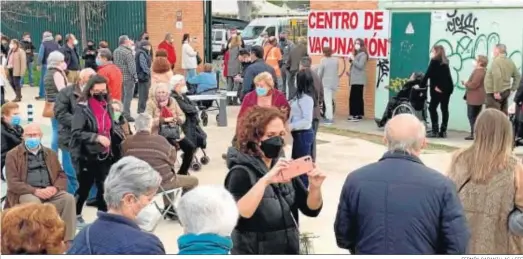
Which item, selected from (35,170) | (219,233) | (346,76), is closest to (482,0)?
(346,76)

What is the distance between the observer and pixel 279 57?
18.2 metres

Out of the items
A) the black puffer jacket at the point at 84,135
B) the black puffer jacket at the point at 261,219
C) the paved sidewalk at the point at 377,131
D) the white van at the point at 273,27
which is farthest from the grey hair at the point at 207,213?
the white van at the point at 273,27

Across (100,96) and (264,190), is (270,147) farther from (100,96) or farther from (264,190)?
(100,96)

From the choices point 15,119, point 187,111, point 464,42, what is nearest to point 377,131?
point 464,42

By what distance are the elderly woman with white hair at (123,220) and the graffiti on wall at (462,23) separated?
11282mm

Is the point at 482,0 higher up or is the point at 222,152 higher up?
the point at 482,0

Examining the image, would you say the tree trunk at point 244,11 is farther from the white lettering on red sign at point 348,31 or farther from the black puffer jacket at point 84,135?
the black puffer jacket at point 84,135

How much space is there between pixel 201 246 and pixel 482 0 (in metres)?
11.7

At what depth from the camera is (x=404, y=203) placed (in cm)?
401

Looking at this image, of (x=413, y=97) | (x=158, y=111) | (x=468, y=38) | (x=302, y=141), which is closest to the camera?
(x=158, y=111)

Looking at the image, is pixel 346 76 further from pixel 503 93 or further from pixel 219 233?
pixel 219 233

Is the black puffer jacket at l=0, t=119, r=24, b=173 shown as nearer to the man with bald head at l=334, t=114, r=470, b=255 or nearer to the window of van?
the man with bald head at l=334, t=114, r=470, b=255

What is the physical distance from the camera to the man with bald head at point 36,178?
23.0 feet

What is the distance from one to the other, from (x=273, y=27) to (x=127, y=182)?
25821mm
